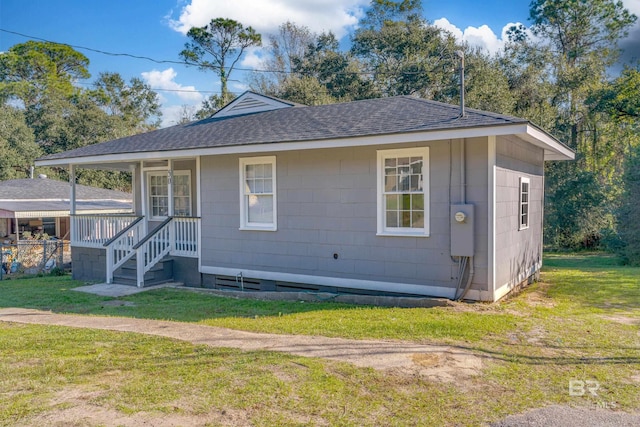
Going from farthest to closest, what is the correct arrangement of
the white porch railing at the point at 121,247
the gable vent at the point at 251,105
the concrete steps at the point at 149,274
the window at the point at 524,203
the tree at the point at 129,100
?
the tree at the point at 129,100, the gable vent at the point at 251,105, the white porch railing at the point at 121,247, the concrete steps at the point at 149,274, the window at the point at 524,203

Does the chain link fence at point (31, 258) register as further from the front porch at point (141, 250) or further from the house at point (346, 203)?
the house at point (346, 203)

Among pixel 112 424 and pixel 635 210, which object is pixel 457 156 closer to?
pixel 112 424

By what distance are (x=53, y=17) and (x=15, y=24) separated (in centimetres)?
320

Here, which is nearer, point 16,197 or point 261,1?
point 16,197

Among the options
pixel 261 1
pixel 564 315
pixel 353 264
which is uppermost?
pixel 261 1

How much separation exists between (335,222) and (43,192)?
762 inches

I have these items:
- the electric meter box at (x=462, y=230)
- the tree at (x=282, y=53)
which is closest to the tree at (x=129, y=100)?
the tree at (x=282, y=53)

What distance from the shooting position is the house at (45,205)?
2033cm

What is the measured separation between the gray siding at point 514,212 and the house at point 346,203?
0.13ft

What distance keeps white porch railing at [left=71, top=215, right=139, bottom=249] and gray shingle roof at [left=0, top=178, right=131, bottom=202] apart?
11052 mm

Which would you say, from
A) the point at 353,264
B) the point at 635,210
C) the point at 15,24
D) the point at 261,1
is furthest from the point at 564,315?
the point at 261,1

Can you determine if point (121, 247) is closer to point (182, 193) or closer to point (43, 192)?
point (182, 193)

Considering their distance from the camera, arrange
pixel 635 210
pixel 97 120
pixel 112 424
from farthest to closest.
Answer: pixel 97 120 < pixel 635 210 < pixel 112 424

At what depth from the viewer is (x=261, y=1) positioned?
99.6 ft
